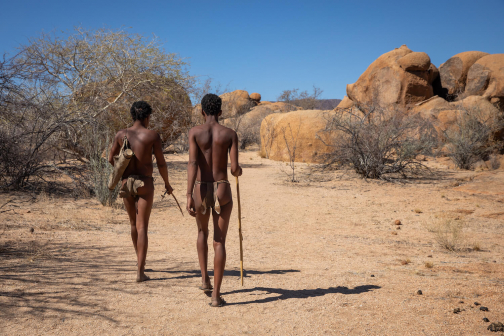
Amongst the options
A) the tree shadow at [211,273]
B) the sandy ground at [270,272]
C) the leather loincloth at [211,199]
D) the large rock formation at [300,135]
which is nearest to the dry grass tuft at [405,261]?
the sandy ground at [270,272]

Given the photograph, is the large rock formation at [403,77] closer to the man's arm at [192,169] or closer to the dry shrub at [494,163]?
the dry shrub at [494,163]

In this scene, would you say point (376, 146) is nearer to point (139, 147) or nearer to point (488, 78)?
point (139, 147)

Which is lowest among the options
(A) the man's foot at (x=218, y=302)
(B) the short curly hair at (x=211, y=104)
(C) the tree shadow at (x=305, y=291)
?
(C) the tree shadow at (x=305, y=291)

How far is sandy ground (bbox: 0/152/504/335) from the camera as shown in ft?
9.63

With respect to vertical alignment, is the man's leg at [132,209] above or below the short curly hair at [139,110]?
below

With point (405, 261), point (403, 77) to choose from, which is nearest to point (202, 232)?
point (405, 261)

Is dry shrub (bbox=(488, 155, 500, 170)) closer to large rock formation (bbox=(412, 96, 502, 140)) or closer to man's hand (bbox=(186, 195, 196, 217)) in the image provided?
large rock formation (bbox=(412, 96, 502, 140))

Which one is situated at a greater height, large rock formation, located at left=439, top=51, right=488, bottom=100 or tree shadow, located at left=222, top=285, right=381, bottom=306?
large rock formation, located at left=439, top=51, right=488, bottom=100

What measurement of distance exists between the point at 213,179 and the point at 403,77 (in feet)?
64.2

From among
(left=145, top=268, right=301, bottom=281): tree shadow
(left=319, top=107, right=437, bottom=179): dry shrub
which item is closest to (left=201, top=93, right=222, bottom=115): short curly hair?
(left=145, top=268, right=301, bottom=281): tree shadow

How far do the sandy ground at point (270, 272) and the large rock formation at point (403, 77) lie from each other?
13349 millimetres

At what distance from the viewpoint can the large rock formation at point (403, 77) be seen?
20.2 meters

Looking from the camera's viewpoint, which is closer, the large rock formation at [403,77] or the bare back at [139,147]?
the bare back at [139,147]

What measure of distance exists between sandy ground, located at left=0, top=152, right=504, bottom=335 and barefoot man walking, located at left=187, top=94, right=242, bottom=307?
0.51 meters
